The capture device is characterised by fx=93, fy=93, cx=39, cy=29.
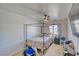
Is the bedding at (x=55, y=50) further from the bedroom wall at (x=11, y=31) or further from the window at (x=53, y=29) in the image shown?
the bedroom wall at (x=11, y=31)

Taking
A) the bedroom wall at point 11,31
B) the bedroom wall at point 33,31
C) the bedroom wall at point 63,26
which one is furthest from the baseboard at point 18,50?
the bedroom wall at point 63,26

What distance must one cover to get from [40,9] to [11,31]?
0.41 m

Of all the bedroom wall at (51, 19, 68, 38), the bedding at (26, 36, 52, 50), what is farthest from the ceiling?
the bedding at (26, 36, 52, 50)

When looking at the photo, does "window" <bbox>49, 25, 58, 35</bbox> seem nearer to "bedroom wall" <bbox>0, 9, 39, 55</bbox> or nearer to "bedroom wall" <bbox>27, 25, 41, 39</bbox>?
"bedroom wall" <bbox>27, 25, 41, 39</bbox>

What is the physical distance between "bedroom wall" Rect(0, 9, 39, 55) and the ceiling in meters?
0.06

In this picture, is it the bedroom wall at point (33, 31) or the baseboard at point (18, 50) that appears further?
the bedroom wall at point (33, 31)

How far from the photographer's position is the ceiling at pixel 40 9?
3.18 feet

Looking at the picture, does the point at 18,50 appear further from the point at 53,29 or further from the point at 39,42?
the point at 53,29

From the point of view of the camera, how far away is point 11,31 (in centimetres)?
105

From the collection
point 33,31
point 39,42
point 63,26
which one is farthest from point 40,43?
point 63,26

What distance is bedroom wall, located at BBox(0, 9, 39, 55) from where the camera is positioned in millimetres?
1023

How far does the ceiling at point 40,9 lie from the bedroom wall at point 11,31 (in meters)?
0.06

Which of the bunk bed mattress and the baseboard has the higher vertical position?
the bunk bed mattress

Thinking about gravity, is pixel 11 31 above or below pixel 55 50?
above
